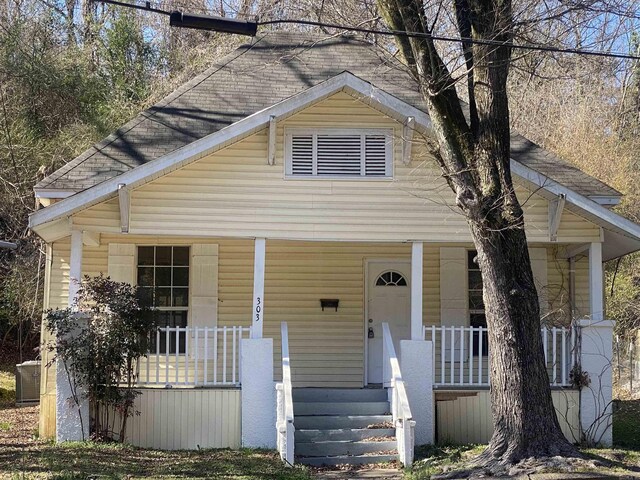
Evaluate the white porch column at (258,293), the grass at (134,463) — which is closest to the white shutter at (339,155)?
the white porch column at (258,293)

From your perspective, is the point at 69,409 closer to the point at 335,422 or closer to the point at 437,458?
the point at 335,422

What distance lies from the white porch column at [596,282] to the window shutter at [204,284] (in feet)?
19.3

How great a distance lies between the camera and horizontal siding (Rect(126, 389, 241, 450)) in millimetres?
12188

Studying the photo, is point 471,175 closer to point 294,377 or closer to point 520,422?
point 520,422

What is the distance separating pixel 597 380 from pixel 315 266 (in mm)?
4892

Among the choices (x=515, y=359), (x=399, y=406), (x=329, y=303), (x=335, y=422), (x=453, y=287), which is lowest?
(x=335, y=422)

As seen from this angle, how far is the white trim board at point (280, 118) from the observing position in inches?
464

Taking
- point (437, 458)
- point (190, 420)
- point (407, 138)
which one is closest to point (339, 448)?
point (437, 458)

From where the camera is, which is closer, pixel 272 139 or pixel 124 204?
pixel 124 204

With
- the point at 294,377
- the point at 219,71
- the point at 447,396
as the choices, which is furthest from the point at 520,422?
the point at 219,71

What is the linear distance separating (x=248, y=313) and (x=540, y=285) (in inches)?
191

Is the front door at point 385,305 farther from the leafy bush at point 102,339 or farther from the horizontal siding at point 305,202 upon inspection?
the leafy bush at point 102,339

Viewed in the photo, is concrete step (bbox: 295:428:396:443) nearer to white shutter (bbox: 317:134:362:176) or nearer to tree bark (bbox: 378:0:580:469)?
tree bark (bbox: 378:0:580:469)

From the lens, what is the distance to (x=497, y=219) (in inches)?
390
